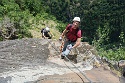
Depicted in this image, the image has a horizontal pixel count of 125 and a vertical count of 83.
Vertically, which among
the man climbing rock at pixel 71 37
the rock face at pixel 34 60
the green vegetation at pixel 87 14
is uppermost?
the man climbing rock at pixel 71 37

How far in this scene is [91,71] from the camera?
7527mm

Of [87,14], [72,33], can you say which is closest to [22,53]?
[72,33]

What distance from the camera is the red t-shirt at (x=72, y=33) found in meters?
8.09

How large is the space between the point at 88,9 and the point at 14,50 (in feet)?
140

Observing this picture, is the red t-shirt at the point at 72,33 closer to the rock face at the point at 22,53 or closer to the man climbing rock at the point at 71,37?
the man climbing rock at the point at 71,37

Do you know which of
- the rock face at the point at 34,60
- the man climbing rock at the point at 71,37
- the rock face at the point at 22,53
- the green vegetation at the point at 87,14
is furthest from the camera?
the green vegetation at the point at 87,14

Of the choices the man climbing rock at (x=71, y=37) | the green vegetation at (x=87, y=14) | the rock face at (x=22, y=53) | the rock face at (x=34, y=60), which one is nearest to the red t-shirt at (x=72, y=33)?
the man climbing rock at (x=71, y=37)

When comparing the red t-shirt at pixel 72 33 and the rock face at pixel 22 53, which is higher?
the red t-shirt at pixel 72 33

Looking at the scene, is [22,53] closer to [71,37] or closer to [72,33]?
[71,37]

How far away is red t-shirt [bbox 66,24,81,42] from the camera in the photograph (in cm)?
809

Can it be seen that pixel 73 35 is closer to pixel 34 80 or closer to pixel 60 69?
pixel 60 69

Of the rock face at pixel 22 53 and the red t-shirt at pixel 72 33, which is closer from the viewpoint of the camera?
the rock face at pixel 22 53

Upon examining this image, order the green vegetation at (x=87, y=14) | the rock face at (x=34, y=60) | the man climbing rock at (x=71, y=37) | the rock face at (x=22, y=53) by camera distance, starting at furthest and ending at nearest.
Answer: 1. the green vegetation at (x=87, y=14)
2. the man climbing rock at (x=71, y=37)
3. the rock face at (x=22, y=53)
4. the rock face at (x=34, y=60)

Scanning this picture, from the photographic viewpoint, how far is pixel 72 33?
8250 millimetres
